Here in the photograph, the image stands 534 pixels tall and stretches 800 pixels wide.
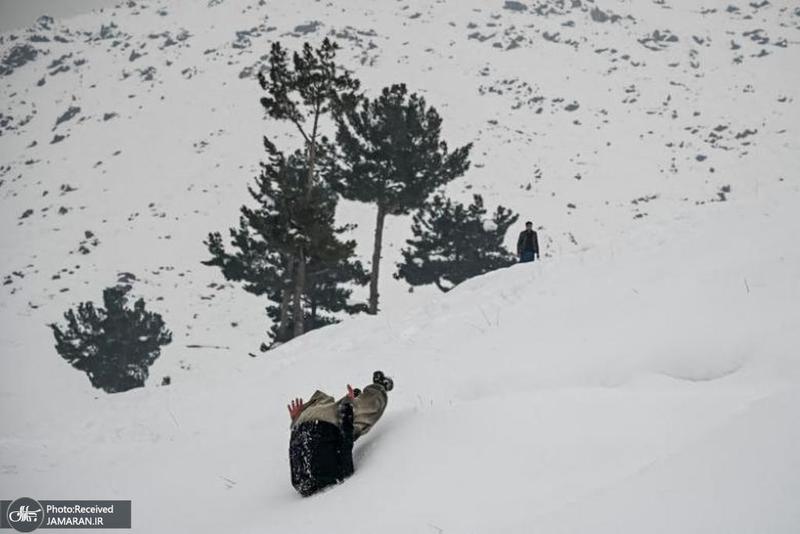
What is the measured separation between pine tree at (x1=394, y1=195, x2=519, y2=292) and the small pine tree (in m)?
11.8

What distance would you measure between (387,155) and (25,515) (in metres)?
14.6

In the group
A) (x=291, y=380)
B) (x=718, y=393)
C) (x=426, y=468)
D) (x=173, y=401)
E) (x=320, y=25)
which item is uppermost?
(x=320, y=25)

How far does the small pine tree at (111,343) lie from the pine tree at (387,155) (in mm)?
11741

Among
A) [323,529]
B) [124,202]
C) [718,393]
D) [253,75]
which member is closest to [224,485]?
[323,529]

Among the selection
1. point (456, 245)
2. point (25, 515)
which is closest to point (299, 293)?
point (456, 245)

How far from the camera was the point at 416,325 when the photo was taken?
8.71 m

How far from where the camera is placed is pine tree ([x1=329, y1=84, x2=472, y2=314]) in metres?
18.7

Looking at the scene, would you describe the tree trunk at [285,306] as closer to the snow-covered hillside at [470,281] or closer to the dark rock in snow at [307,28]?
the snow-covered hillside at [470,281]

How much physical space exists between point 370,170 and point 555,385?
48.5 ft

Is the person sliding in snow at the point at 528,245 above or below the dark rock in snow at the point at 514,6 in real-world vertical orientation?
below

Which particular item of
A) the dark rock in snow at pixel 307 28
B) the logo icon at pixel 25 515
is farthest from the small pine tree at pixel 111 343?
the dark rock in snow at pixel 307 28

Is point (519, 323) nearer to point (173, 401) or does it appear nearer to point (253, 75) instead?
point (173, 401)

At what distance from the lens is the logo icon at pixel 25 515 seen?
626 centimetres

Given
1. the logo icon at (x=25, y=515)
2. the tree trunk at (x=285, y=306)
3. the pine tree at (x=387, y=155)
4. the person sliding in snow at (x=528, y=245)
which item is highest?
the pine tree at (x=387, y=155)
